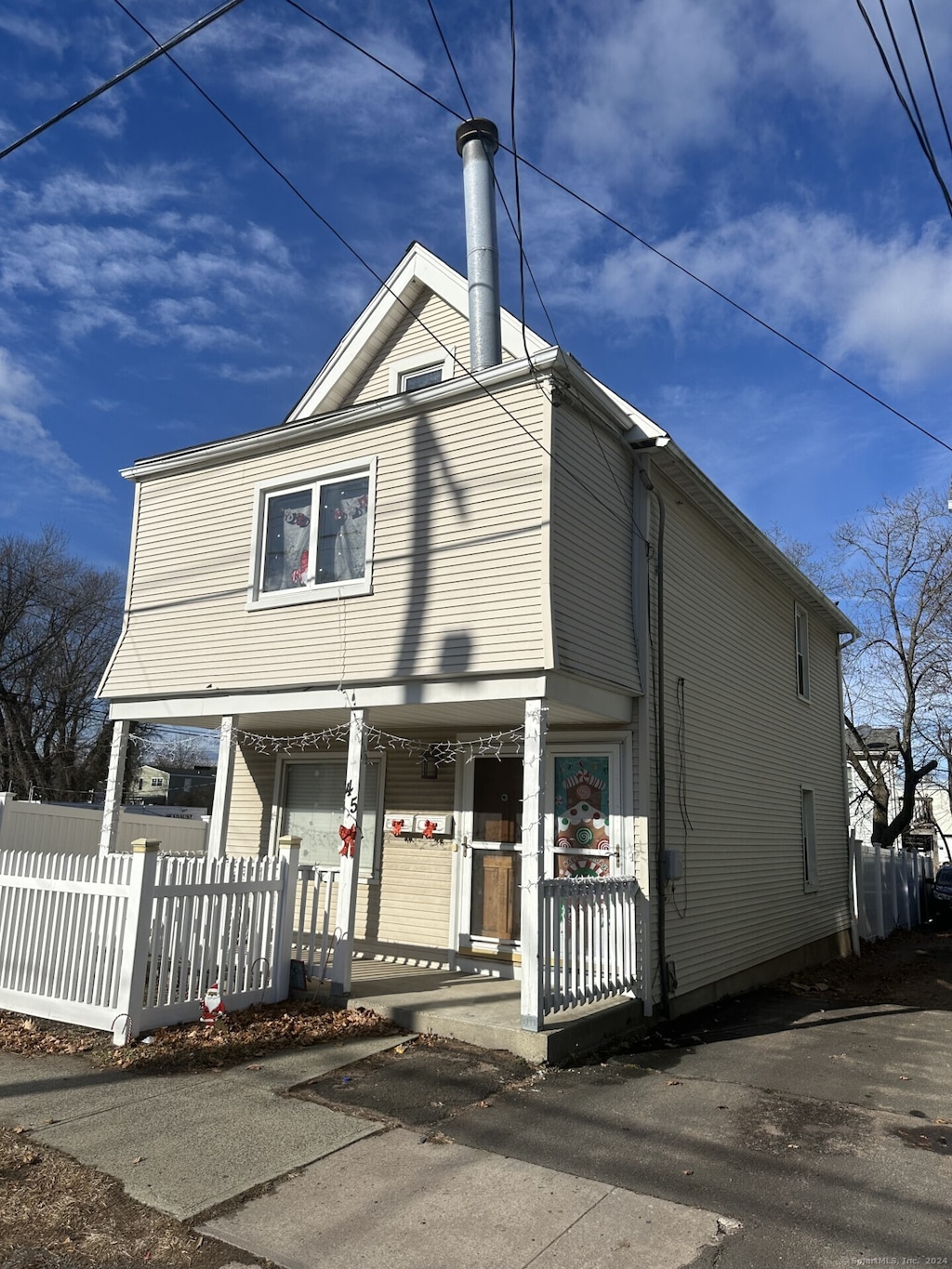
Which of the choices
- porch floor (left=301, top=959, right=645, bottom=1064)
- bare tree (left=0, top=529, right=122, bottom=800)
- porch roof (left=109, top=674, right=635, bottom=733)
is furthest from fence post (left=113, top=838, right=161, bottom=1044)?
bare tree (left=0, top=529, right=122, bottom=800)

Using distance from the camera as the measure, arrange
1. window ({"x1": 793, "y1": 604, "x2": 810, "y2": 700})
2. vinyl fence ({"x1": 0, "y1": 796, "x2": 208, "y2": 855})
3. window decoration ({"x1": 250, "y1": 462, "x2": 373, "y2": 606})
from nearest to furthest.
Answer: window decoration ({"x1": 250, "y1": 462, "x2": 373, "y2": 606})
vinyl fence ({"x1": 0, "y1": 796, "x2": 208, "y2": 855})
window ({"x1": 793, "y1": 604, "x2": 810, "y2": 700})

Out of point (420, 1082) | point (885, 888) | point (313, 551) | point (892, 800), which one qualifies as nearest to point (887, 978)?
point (885, 888)

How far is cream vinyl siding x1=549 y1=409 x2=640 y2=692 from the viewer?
8266mm

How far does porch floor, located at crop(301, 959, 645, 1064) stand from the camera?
7051 mm

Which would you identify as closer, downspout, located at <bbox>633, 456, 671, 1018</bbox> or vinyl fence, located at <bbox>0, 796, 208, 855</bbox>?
downspout, located at <bbox>633, 456, 671, 1018</bbox>

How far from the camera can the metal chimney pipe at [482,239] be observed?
32.1 feet

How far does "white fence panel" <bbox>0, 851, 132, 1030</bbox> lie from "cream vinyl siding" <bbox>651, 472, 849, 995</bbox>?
5.31 m

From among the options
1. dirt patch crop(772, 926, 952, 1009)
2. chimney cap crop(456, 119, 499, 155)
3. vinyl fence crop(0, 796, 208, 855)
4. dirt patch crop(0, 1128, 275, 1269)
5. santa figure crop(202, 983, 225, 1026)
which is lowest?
dirt patch crop(772, 926, 952, 1009)

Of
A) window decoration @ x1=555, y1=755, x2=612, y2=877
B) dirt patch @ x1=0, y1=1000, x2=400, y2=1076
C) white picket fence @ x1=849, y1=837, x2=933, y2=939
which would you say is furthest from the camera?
white picket fence @ x1=849, y1=837, x2=933, y2=939

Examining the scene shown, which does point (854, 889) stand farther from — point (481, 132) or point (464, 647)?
point (481, 132)

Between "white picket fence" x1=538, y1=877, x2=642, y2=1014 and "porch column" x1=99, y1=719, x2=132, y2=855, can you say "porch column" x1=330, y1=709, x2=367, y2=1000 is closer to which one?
"white picket fence" x1=538, y1=877, x2=642, y2=1014

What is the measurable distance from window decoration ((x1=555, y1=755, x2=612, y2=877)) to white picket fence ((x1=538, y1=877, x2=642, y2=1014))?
0.72 meters

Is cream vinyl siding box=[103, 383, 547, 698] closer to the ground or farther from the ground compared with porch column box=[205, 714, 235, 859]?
farther from the ground

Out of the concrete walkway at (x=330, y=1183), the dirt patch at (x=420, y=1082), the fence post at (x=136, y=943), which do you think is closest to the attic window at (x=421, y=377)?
the fence post at (x=136, y=943)
